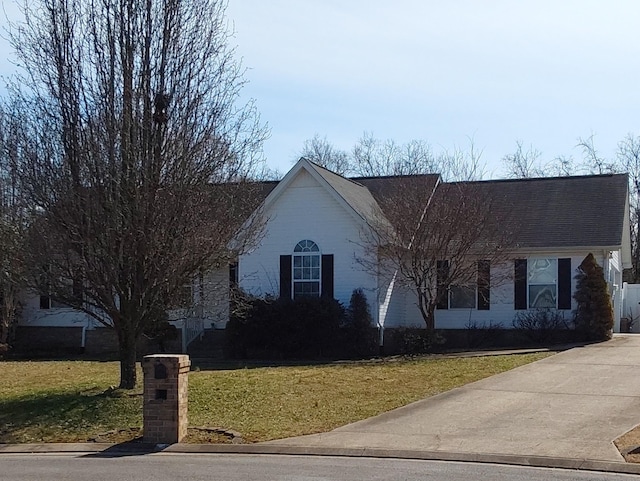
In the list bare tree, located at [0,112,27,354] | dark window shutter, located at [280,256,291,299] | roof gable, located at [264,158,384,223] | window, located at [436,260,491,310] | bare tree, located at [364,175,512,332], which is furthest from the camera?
dark window shutter, located at [280,256,291,299]

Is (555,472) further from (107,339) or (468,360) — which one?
(107,339)

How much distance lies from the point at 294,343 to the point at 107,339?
7.86 metres

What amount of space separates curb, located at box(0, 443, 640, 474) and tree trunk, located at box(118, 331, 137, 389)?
128 inches

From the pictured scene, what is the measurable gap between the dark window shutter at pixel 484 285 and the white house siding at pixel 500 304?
0.13 metres

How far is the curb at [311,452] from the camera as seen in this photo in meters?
9.08

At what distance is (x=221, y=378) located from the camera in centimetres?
1711

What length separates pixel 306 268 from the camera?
25656mm

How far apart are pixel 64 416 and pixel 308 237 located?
1353cm

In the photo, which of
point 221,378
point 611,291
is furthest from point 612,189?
point 221,378

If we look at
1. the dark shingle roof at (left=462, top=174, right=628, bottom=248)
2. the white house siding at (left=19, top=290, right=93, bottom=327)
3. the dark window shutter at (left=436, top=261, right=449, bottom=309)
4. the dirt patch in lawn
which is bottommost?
the dirt patch in lawn

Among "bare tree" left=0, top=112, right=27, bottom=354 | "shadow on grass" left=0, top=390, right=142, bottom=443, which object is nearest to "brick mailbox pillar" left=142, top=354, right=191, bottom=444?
"shadow on grass" left=0, top=390, right=142, bottom=443

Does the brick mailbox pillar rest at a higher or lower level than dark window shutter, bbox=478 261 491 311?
lower

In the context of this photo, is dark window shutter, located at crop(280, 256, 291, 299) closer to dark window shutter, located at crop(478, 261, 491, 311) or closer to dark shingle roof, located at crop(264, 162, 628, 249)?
dark shingle roof, located at crop(264, 162, 628, 249)

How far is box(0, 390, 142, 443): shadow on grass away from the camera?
39.1 feet
